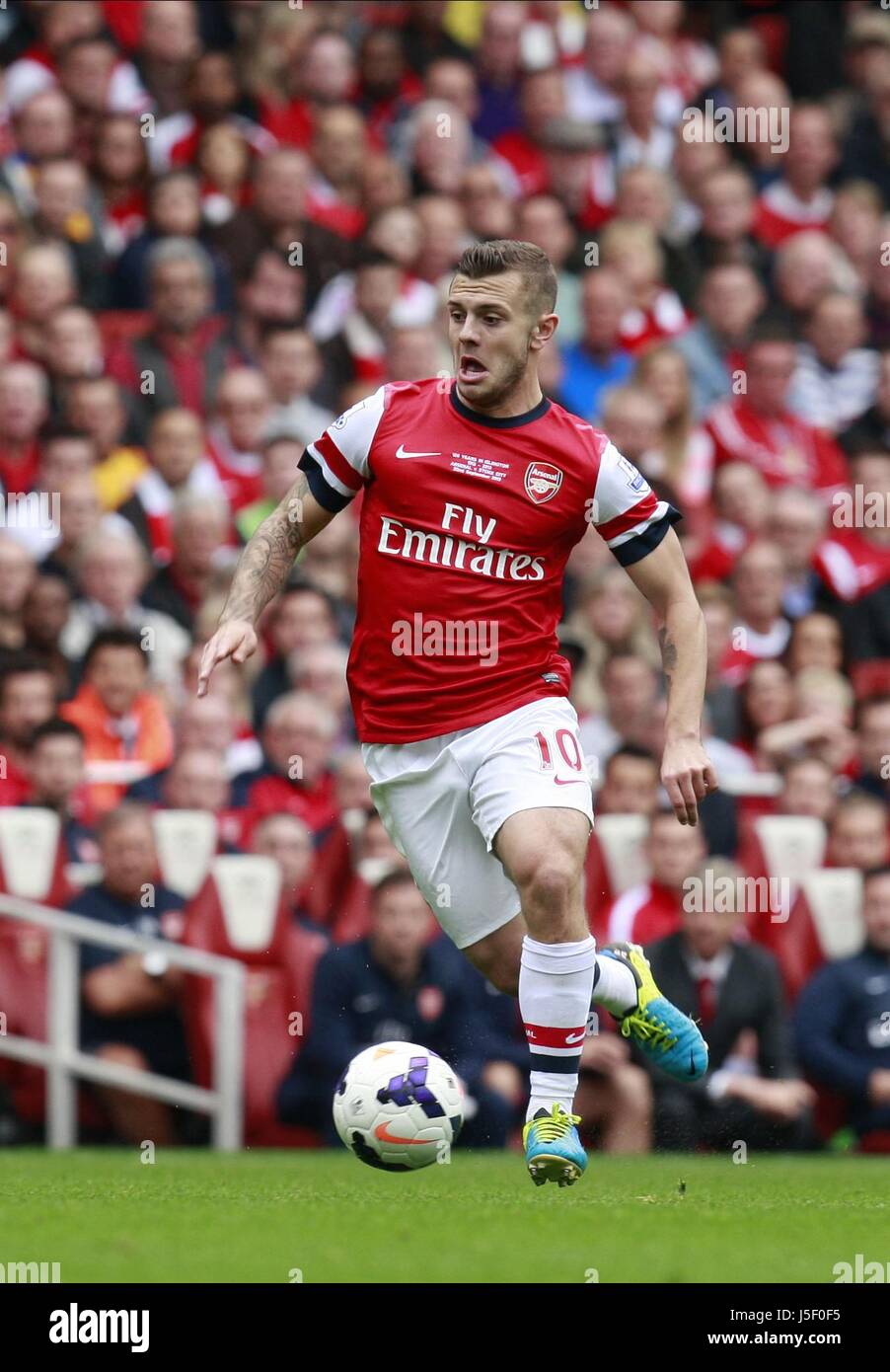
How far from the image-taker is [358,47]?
49.4 ft

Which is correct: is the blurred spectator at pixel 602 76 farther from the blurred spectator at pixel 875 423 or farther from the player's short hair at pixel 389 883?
the player's short hair at pixel 389 883

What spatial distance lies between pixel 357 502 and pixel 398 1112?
6.11 meters

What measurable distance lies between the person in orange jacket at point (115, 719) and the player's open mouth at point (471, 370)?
4.35 m

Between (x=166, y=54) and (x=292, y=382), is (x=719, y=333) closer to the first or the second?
(x=292, y=382)

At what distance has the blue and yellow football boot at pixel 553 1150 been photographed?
259 inches

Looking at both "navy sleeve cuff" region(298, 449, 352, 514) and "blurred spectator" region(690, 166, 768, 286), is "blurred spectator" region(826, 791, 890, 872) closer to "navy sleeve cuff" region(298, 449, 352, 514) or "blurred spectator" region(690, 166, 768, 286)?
"navy sleeve cuff" region(298, 449, 352, 514)

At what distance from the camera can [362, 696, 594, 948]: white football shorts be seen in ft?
22.7

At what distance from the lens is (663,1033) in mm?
7461

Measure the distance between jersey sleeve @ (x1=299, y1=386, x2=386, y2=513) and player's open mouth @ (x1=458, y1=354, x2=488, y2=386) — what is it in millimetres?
367

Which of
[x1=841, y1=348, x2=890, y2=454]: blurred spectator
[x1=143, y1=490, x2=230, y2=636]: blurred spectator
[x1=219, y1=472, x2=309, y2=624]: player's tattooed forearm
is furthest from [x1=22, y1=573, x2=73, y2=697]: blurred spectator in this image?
[x1=841, y1=348, x2=890, y2=454]: blurred spectator

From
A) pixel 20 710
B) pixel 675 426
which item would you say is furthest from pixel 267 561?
pixel 675 426

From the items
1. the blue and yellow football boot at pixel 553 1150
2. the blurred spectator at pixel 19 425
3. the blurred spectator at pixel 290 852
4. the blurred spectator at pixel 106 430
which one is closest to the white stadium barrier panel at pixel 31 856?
the blurred spectator at pixel 290 852

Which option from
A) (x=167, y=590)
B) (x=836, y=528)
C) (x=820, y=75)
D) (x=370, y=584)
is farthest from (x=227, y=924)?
(x=820, y=75)

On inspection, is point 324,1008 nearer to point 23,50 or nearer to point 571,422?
point 571,422
